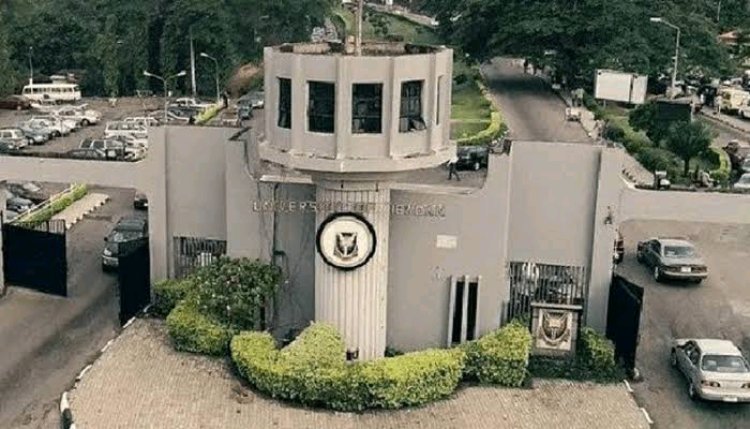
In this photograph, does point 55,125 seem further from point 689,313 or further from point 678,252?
point 689,313

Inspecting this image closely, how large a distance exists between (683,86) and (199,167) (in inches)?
2253

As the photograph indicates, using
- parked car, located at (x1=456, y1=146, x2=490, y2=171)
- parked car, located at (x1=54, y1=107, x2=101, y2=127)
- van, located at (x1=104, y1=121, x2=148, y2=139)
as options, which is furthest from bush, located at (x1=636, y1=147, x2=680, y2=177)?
parked car, located at (x1=54, y1=107, x2=101, y2=127)

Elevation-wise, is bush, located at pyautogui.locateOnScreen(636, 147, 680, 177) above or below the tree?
below

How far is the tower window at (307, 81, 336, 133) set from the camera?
23.1 m

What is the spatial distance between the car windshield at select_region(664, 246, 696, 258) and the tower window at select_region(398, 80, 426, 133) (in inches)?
571

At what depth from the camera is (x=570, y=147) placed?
25734mm

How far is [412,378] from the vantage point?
23.2 meters

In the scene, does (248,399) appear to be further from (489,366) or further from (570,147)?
(570,147)

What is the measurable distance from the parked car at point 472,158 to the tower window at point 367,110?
8.14 meters

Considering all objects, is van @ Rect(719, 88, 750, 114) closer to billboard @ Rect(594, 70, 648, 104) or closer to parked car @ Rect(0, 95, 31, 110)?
billboard @ Rect(594, 70, 648, 104)

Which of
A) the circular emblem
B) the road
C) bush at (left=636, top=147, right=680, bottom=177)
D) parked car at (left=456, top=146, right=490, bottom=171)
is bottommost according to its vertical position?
bush at (left=636, top=147, right=680, bottom=177)

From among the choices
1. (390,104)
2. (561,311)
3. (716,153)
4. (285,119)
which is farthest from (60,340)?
(716,153)

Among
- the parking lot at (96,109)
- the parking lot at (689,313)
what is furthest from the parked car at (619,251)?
the parking lot at (96,109)

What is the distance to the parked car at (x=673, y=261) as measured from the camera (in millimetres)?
33469
